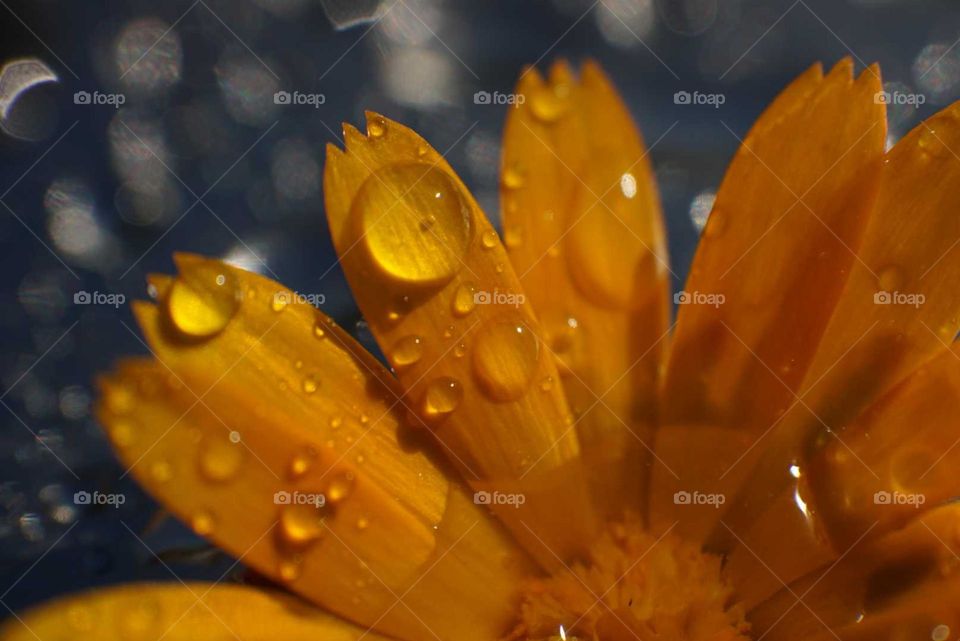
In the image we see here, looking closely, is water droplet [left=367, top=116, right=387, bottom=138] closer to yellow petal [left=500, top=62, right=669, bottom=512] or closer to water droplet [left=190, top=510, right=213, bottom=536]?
yellow petal [left=500, top=62, right=669, bottom=512]

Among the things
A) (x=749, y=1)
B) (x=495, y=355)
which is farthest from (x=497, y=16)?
(x=495, y=355)

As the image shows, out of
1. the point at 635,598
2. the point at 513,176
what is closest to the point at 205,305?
the point at 513,176

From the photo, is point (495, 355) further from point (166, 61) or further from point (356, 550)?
point (166, 61)

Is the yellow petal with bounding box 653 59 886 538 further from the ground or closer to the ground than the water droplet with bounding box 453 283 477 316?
further from the ground

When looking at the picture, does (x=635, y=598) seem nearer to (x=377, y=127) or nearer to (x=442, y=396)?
(x=442, y=396)

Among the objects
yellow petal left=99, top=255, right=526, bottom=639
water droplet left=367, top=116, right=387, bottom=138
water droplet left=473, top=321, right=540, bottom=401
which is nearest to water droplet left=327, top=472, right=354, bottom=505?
yellow petal left=99, top=255, right=526, bottom=639

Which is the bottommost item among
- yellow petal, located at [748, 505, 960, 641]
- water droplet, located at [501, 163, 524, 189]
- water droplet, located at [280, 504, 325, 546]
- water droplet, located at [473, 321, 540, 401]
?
water droplet, located at [280, 504, 325, 546]

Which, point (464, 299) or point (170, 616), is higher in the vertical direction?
point (464, 299)
